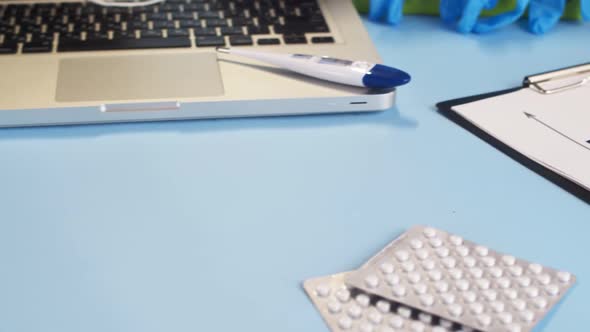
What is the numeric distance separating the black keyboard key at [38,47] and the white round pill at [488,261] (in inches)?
15.8

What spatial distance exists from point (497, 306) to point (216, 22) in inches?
15.4

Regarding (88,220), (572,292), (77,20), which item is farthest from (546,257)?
(77,20)

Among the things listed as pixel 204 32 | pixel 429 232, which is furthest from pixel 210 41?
pixel 429 232

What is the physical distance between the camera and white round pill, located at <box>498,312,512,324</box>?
1.37ft

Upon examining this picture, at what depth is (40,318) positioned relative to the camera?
419 millimetres

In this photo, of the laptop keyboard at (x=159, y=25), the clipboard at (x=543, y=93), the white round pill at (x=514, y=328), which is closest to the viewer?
the white round pill at (x=514, y=328)

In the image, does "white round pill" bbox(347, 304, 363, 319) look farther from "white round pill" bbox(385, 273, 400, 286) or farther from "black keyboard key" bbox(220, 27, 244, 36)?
"black keyboard key" bbox(220, 27, 244, 36)

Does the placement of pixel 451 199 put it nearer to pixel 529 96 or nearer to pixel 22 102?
pixel 529 96

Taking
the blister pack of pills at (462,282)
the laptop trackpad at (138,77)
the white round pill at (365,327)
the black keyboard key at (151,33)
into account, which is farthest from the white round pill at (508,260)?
the black keyboard key at (151,33)

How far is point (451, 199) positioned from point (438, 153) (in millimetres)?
62

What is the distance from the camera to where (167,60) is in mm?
646

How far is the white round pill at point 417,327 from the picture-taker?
41 cm

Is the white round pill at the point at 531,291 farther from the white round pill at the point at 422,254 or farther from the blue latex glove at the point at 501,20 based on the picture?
the blue latex glove at the point at 501,20

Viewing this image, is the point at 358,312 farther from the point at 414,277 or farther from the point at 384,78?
the point at 384,78
